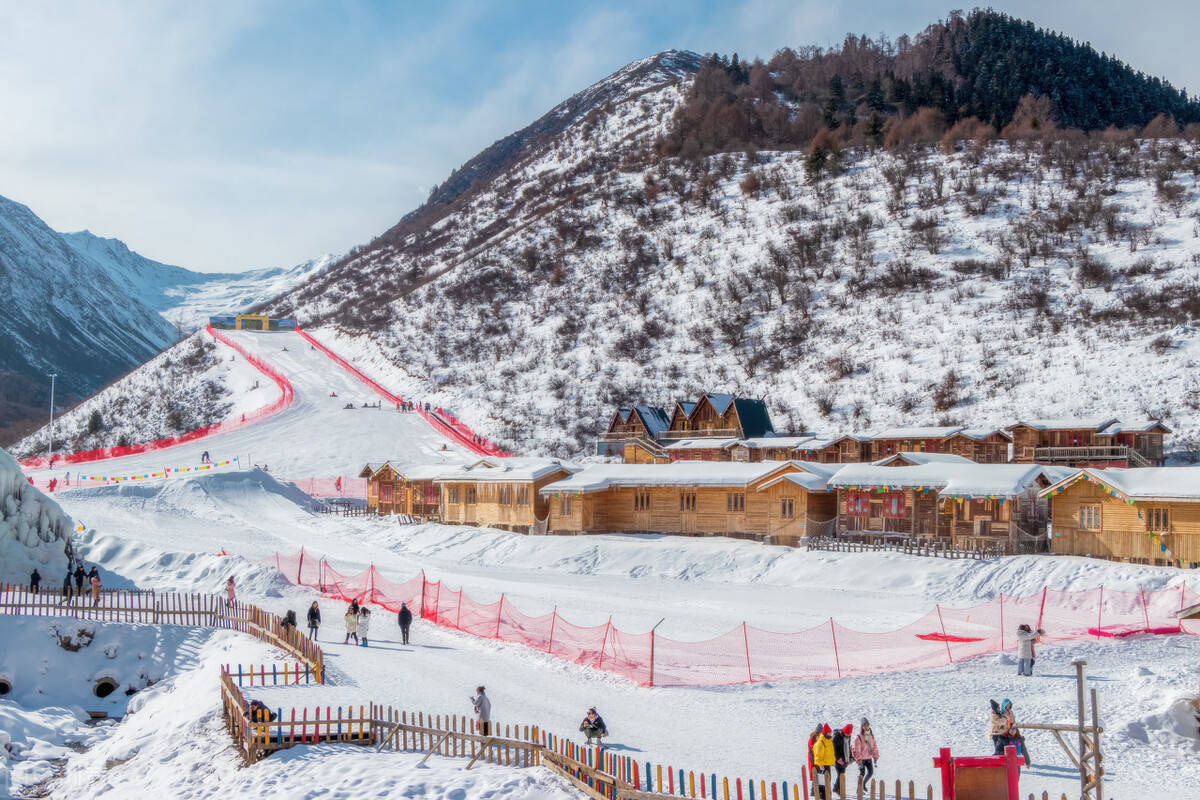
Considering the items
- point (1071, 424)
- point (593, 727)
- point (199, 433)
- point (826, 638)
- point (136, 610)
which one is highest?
point (1071, 424)

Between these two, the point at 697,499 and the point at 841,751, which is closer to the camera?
the point at 841,751

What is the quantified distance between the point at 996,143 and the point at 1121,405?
6318 centimetres

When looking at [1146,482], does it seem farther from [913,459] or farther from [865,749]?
[865,749]

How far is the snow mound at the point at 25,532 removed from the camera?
1395 inches

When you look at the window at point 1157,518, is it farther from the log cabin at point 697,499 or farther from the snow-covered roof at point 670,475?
the snow-covered roof at point 670,475

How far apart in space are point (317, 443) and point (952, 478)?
49318 mm

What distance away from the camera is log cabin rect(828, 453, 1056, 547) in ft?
124

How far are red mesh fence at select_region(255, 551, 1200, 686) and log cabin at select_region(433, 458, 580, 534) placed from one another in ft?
58.3

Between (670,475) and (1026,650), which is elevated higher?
(670,475)

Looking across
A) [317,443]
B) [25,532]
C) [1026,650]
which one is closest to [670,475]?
[1026,650]

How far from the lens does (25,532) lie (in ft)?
120

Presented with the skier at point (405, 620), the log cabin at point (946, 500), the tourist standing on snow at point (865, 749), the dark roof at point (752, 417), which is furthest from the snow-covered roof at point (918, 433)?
the tourist standing on snow at point (865, 749)

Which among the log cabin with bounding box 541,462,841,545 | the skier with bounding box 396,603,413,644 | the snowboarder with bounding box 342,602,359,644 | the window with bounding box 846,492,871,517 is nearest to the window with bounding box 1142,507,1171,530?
the window with bounding box 846,492,871,517

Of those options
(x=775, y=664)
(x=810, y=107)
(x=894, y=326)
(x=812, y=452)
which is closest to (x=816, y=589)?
(x=775, y=664)
